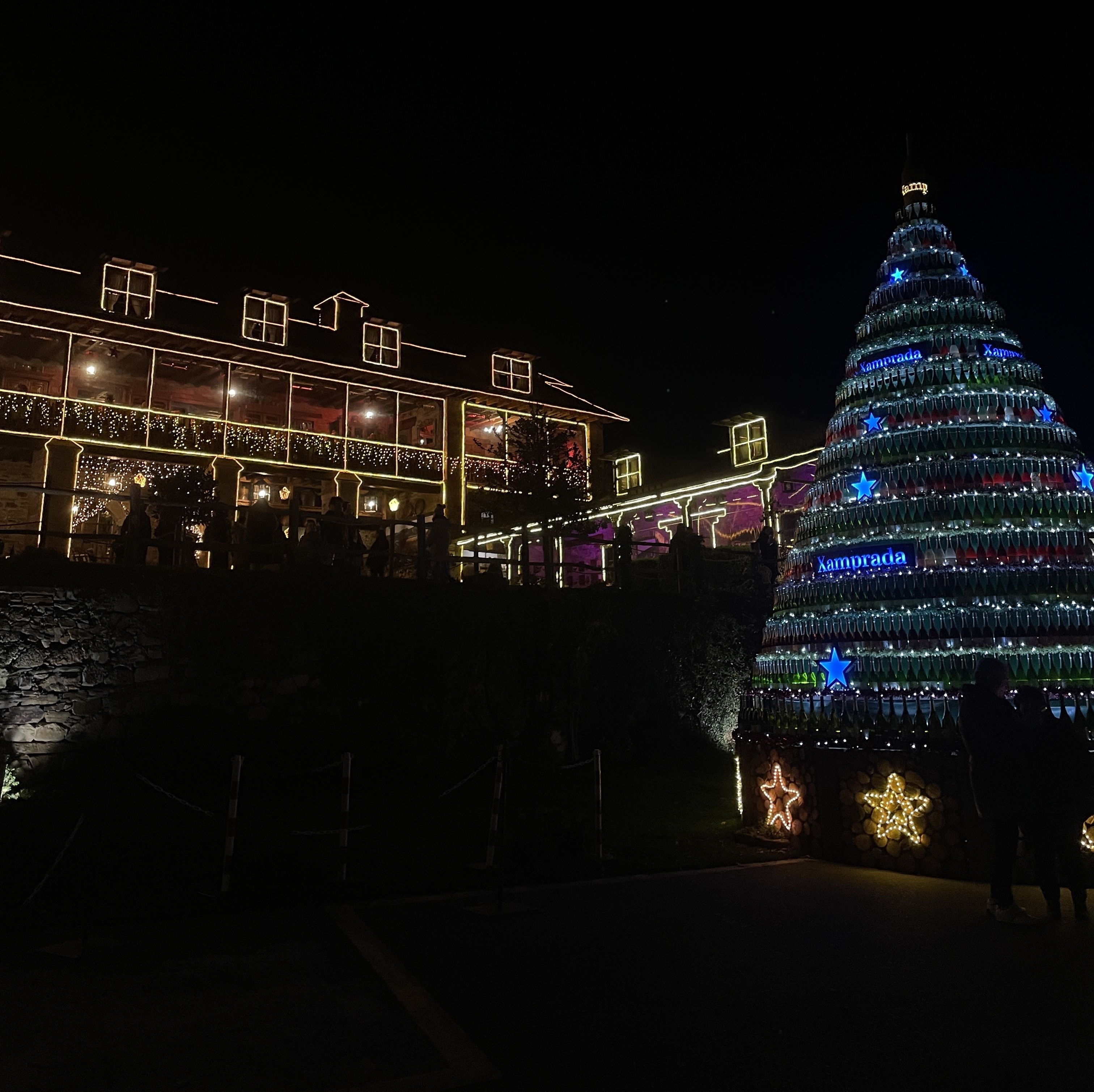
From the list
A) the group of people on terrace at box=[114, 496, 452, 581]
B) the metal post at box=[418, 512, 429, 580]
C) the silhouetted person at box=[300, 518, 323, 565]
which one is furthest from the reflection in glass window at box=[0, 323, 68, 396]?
the metal post at box=[418, 512, 429, 580]

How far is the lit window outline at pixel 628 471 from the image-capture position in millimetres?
30984

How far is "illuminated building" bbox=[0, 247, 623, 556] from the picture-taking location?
22125mm

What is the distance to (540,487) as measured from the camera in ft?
70.4

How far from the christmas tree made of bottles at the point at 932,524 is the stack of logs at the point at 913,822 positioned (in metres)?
0.55

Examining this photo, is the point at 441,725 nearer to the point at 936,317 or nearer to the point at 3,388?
the point at 936,317

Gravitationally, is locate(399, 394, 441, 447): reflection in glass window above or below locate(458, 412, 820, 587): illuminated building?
above

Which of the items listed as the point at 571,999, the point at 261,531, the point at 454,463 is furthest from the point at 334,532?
the point at 454,463

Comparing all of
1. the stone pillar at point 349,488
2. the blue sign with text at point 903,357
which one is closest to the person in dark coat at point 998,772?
the blue sign with text at point 903,357

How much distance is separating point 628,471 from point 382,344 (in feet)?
33.3

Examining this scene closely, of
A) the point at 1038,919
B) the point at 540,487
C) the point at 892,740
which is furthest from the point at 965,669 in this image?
the point at 540,487

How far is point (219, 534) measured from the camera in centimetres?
1255

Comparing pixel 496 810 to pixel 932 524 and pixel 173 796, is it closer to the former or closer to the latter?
pixel 173 796

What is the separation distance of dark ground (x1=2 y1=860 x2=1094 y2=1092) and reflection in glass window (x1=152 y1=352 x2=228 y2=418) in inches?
871

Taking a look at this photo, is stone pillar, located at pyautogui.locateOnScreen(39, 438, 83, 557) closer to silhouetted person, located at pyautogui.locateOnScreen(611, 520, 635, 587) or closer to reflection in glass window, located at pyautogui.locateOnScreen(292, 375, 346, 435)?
reflection in glass window, located at pyautogui.locateOnScreen(292, 375, 346, 435)
